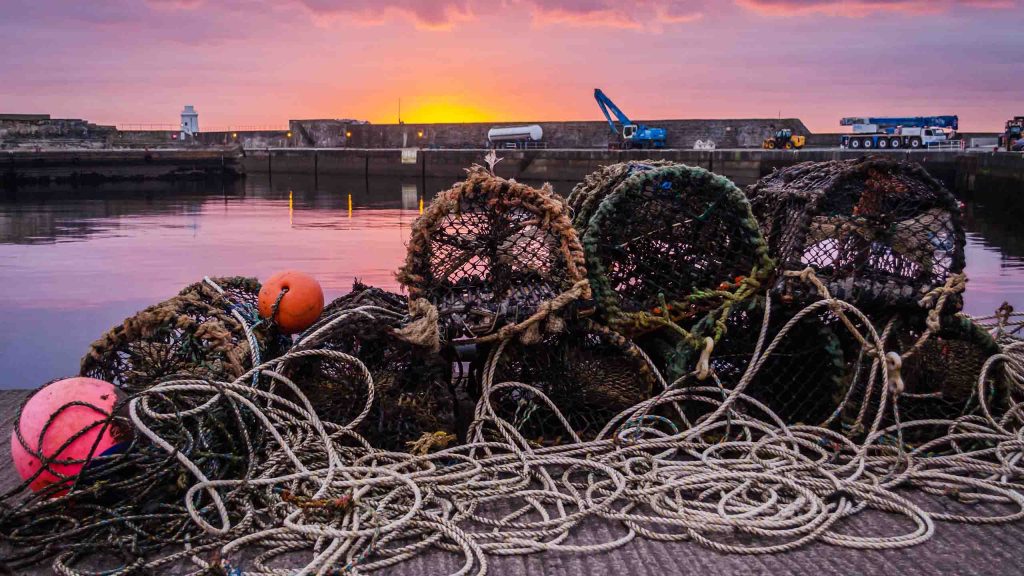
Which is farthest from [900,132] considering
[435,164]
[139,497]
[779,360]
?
[139,497]

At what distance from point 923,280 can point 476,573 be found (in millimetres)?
2489

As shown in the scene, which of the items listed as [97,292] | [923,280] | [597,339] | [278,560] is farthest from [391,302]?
[97,292]

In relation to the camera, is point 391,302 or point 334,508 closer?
point 334,508

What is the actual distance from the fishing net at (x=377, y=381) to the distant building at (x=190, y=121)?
6385 cm

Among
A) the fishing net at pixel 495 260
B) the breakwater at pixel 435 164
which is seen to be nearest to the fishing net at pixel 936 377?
the fishing net at pixel 495 260

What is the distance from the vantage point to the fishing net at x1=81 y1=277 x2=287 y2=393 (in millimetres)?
3504

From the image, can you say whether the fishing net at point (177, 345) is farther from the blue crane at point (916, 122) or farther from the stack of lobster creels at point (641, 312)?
the blue crane at point (916, 122)

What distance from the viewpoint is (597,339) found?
3793 millimetres

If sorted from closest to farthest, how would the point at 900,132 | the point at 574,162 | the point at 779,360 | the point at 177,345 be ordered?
the point at 177,345, the point at 779,360, the point at 574,162, the point at 900,132

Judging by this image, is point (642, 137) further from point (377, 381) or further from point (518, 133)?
point (377, 381)

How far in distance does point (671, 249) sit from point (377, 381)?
4.87 feet

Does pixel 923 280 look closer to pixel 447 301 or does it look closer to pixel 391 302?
pixel 447 301

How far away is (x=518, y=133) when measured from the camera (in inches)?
1750

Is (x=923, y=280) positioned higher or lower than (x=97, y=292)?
higher
